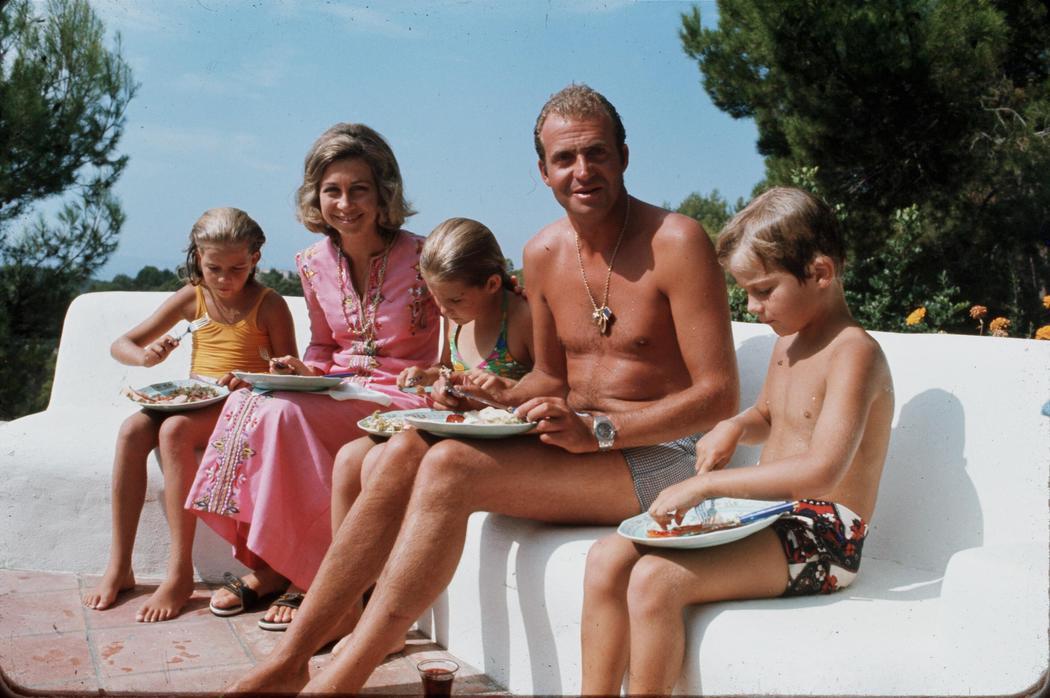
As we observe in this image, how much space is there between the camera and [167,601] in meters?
3.58

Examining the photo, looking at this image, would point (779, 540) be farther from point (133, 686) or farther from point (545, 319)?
point (133, 686)

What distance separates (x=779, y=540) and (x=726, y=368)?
0.64 metres

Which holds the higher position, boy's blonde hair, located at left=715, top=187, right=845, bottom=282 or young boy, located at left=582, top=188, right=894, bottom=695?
boy's blonde hair, located at left=715, top=187, right=845, bottom=282

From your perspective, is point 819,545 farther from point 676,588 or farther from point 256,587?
point 256,587

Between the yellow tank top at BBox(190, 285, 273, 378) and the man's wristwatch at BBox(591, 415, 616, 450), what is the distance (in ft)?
6.46

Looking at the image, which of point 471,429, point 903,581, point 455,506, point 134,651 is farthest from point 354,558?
point 903,581

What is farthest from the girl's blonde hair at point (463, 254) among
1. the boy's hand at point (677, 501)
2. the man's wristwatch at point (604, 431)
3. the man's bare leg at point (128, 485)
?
the boy's hand at point (677, 501)

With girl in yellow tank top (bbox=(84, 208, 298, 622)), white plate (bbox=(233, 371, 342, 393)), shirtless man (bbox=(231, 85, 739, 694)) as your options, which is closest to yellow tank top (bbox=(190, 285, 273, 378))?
girl in yellow tank top (bbox=(84, 208, 298, 622))

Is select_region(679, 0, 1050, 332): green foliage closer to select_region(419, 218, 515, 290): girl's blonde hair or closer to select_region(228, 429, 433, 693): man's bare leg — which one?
select_region(419, 218, 515, 290): girl's blonde hair

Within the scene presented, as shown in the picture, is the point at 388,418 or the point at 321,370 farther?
the point at 321,370

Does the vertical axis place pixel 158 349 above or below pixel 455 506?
above

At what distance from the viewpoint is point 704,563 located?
2186 mm

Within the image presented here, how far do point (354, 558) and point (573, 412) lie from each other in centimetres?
68

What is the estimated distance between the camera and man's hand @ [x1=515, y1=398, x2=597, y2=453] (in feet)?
8.54
